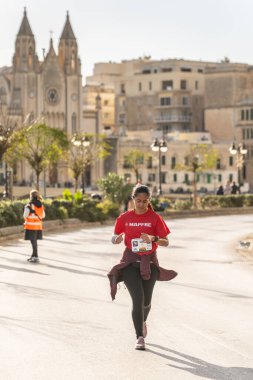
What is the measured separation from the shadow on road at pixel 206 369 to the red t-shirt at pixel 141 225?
121 centimetres

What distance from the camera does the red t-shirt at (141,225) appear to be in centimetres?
1123

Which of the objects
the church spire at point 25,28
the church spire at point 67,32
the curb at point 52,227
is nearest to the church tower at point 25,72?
the church spire at point 25,28

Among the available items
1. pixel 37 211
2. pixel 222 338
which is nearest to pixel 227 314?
pixel 222 338

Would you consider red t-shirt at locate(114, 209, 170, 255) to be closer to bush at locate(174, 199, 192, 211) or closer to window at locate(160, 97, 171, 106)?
bush at locate(174, 199, 192, 211)

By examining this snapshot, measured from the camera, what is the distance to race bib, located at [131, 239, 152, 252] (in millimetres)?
11125

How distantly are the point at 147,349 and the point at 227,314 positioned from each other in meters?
3.27

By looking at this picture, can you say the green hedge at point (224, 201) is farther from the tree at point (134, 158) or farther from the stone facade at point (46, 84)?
the stone facade at point (46, 84)

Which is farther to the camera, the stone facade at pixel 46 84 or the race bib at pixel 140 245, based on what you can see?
the stone facade at pixel 46 84

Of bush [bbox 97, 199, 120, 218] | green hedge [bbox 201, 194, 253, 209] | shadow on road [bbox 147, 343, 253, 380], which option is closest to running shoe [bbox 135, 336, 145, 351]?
shadow on road [bbox 147, 343, 253, 380]

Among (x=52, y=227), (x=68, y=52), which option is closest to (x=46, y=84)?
(x=68, y=52)

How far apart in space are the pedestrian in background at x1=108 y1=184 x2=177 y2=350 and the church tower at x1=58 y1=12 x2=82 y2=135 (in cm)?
12233

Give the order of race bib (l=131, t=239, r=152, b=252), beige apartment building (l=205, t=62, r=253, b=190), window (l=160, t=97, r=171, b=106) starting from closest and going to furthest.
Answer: race bib (l=131, t=239, r=152, b=252), beige apartment building (l=205, t=62, r=253, b=190), window (l=160, t=97, r=171, b=106)

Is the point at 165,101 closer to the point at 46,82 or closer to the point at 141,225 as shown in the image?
the point at 46,82

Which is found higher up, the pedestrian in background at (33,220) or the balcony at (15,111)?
the balcony at (15,111)
